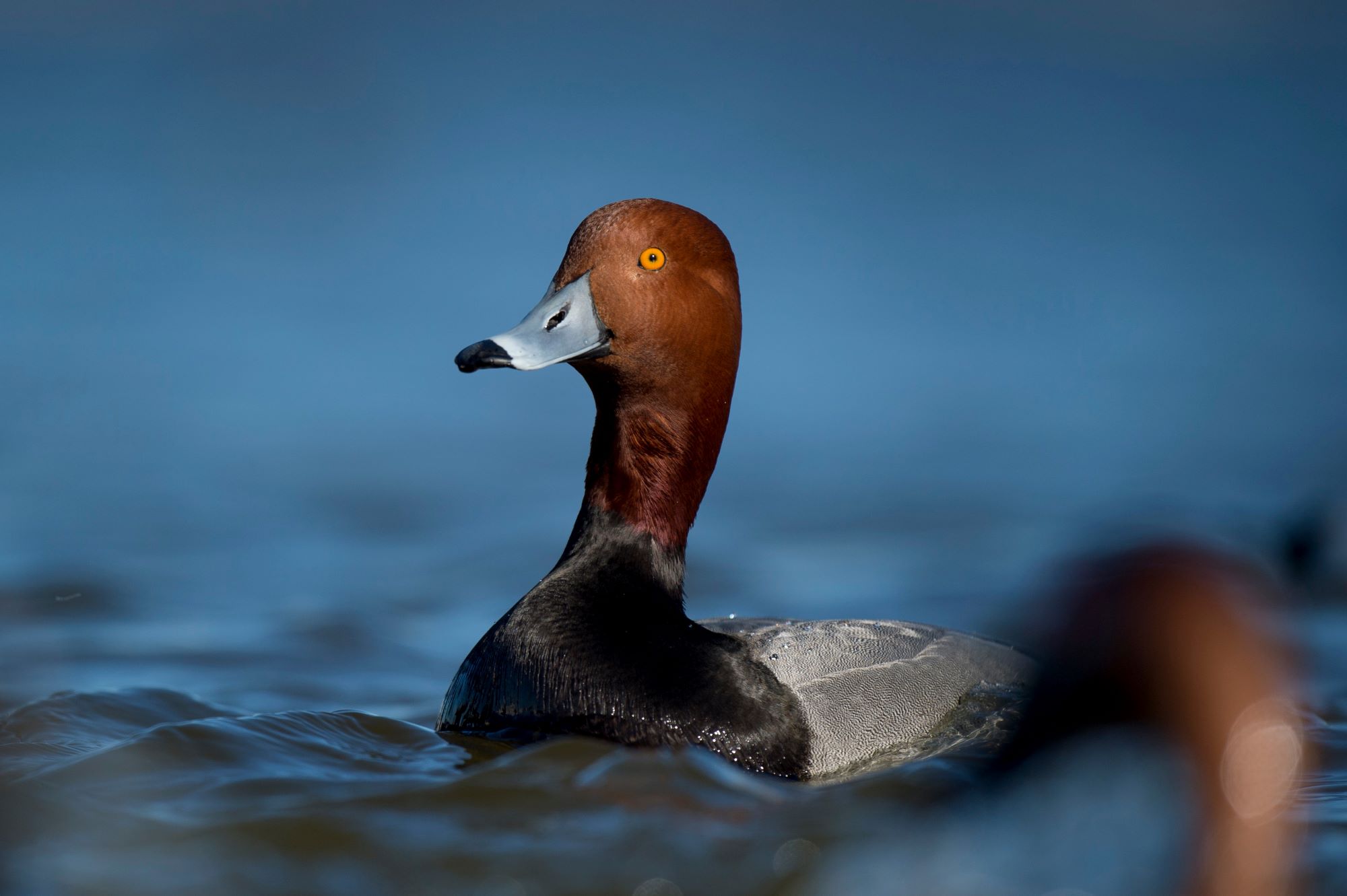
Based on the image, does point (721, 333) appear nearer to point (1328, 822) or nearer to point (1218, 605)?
point (1328, 822)

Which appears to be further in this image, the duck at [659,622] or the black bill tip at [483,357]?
the black bill tip at [483,357]

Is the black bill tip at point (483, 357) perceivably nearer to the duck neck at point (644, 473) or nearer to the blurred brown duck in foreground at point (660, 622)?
the blurred brown duck in foreground at point (660, 622)

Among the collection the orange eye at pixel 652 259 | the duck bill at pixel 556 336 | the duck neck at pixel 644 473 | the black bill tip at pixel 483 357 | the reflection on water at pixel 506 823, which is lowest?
the reflection on water at pixel 506 823

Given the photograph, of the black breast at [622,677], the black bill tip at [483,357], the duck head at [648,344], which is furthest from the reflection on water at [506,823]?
the black bill tip at [483,357]

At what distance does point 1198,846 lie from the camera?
1590 millimetres

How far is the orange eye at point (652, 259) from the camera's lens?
4316 millimetres

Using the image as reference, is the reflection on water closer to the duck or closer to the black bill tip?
the duck

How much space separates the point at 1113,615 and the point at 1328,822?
2792mm

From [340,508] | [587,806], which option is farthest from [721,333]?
[340,508]

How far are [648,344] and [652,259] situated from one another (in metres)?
0.26

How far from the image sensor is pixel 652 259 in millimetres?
4324

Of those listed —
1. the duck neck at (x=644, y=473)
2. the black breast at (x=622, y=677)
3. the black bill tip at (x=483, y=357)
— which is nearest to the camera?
the black breast at (x=622, y=677)

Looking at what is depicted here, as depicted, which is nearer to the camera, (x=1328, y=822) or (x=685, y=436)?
(x=1328, y=822)

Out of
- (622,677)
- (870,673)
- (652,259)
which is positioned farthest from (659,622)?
(652,259)
